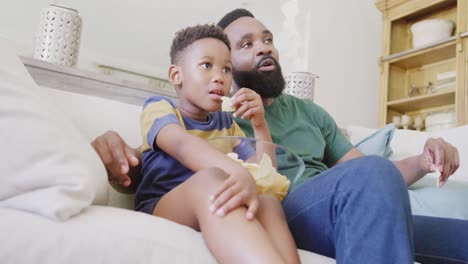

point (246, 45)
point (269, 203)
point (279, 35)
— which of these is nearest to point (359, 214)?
point (269, 203)

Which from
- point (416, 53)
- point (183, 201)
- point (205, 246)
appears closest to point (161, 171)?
point (183, 201)

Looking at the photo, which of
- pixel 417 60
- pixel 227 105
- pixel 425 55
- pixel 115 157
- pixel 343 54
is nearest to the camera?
pixel 115 157

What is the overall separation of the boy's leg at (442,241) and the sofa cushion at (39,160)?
0.66 meters

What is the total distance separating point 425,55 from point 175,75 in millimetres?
2513

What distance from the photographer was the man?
641mm

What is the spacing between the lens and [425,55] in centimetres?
311

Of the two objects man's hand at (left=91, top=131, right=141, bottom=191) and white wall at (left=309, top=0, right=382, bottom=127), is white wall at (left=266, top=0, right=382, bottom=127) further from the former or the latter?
man's hand at (left=91, top=131, right=141, bottom=191)

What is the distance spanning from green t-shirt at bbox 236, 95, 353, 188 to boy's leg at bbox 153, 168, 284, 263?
422 mm

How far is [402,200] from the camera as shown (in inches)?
26.0

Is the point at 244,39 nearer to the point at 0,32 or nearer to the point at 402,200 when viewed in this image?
the point at 402,200

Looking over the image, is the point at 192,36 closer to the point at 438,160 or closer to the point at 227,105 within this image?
the point at 227,105

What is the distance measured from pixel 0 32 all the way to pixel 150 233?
5614 mm

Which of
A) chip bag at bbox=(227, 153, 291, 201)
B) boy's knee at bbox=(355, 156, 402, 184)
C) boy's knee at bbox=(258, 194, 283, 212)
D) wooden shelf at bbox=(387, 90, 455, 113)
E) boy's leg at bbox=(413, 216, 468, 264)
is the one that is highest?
wooden shelf at bbox=(387, 90, 455, 113)

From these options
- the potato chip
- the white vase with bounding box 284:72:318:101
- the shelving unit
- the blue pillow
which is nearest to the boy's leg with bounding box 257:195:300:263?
the potato chip
